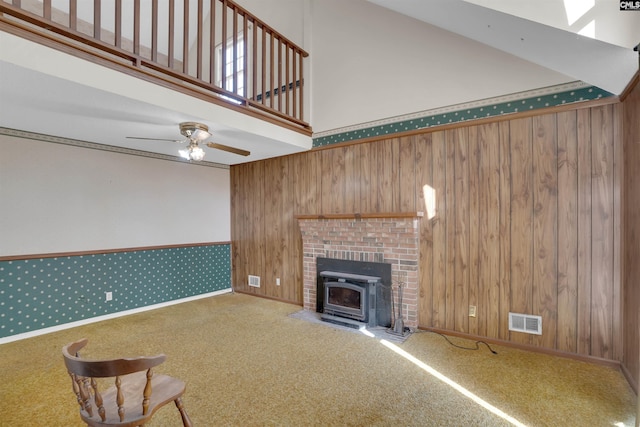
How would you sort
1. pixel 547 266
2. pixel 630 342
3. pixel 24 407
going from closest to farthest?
1. pixel 24 407
2. pixel 630 342
3. pixel 547 266

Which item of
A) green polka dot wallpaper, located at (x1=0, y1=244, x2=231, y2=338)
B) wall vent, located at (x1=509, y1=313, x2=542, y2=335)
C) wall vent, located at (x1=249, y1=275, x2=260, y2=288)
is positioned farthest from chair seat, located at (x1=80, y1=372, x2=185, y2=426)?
wall vent, located at (x1=249, y1=275, x2=260, y2=288)

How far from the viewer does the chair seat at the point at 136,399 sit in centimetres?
148

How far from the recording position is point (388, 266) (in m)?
3.82

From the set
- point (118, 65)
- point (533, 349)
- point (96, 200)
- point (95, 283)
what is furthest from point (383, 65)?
point (95, 283)

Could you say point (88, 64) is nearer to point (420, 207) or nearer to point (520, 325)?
point (420, 207)

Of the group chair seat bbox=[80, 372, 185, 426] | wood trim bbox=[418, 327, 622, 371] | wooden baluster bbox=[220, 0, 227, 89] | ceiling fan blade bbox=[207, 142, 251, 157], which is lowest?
wood trim bbox=[418, 327, 622, 371]

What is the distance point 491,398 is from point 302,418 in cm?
140

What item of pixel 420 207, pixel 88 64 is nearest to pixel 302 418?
pixel 420 207

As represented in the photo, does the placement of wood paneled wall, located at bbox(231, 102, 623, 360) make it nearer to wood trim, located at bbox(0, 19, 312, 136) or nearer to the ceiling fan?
wood trim, located at bbox(0, 19, 312, 136)

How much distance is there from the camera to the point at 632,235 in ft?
7.98

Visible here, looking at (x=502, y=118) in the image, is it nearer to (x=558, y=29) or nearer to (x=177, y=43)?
(x=558, y=29)

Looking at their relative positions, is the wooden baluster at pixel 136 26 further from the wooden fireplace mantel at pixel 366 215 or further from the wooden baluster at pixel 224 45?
the wooden fireplace mantel at pixel 366 215

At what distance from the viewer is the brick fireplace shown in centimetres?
365

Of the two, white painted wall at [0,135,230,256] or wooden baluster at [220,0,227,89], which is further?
white painted wall at [0,135,230,256]
